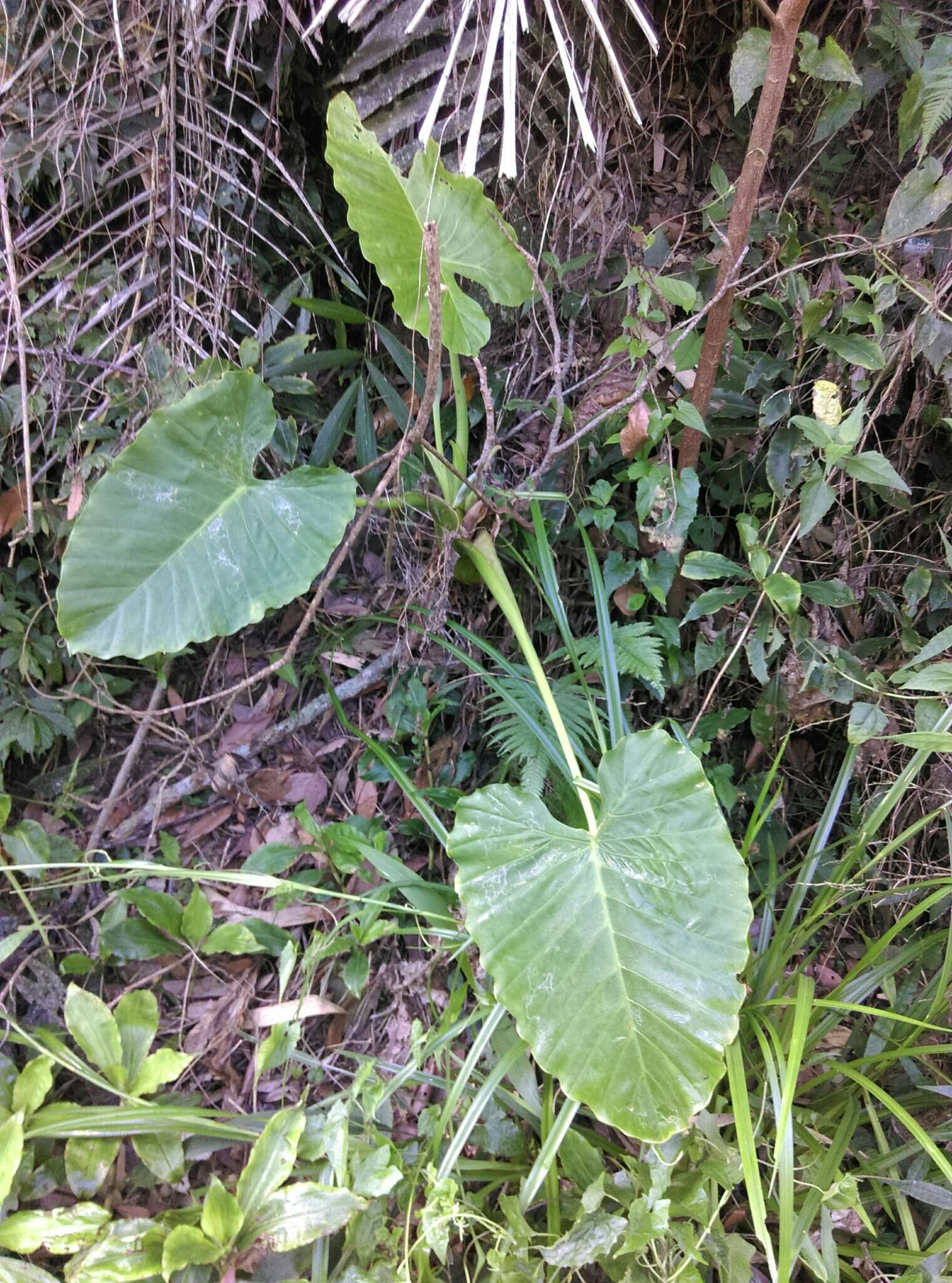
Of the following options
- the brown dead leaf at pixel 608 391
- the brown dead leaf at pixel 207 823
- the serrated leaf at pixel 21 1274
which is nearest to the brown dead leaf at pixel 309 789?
the brown dead leaf at pixel 207 823

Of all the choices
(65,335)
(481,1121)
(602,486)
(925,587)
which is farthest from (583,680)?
(65,335)

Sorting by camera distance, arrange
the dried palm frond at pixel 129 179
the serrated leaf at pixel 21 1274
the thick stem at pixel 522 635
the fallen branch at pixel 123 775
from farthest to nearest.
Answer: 1. the fallen branch at pixel 123 775
2. the dried palm frond at pixel 129 179
3. the thick stem at pixel 522 635
4. the serrated leaf at pixel 21 1274

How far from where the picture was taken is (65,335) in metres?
1.20

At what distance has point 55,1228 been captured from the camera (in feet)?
2.93

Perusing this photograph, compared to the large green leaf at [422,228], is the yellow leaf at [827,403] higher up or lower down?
lower down

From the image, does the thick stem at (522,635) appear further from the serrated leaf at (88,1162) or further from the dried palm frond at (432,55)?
the serrated leaf at (88,1162)

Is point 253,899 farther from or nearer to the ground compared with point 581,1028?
nearer to the ground

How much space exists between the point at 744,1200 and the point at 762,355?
1.27 m

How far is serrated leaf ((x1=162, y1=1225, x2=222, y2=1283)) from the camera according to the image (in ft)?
2.75

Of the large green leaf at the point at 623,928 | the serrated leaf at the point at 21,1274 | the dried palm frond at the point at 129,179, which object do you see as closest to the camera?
the large green leaf at the point at 623,928

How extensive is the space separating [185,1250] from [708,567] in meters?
1.13

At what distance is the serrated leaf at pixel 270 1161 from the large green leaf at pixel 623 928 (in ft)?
1.26

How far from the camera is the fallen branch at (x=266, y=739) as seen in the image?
55.2 inches

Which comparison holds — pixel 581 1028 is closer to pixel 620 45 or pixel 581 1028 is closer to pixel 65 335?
pixel 65 335
